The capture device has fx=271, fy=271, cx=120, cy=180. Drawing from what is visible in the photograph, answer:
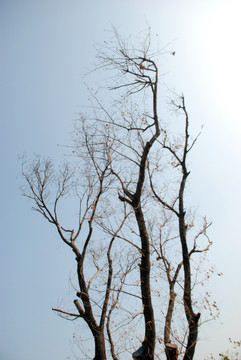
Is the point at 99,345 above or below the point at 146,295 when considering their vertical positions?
below

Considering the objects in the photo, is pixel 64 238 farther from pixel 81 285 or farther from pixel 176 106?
pixel 176 106

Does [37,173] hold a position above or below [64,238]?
above

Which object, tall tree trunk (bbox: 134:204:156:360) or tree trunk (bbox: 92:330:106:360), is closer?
tall tree trunk (bbox: 134:204:156:360)

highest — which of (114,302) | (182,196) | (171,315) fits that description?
(182,196)

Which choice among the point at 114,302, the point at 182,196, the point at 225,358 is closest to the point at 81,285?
the point at 114,302

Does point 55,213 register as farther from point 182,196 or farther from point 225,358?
point 225,358

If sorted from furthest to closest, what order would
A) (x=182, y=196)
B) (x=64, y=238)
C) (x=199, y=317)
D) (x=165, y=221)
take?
1. (x=165, y=221)
2. (x=64, y=238)
3. (x=182, y=196)
4. (x=199, y=317)

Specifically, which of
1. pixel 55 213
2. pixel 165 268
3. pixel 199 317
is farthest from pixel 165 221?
pixel 199 317

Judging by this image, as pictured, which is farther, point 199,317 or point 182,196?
point 182,196

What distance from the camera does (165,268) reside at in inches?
370

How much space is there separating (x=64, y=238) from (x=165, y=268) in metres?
3.85

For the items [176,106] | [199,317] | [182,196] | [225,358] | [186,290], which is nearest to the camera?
[199,317]

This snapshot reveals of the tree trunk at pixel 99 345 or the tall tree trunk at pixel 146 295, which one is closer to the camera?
the tall tree trunk at pixel 146 295

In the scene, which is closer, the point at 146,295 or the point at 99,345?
the point at 146,295
